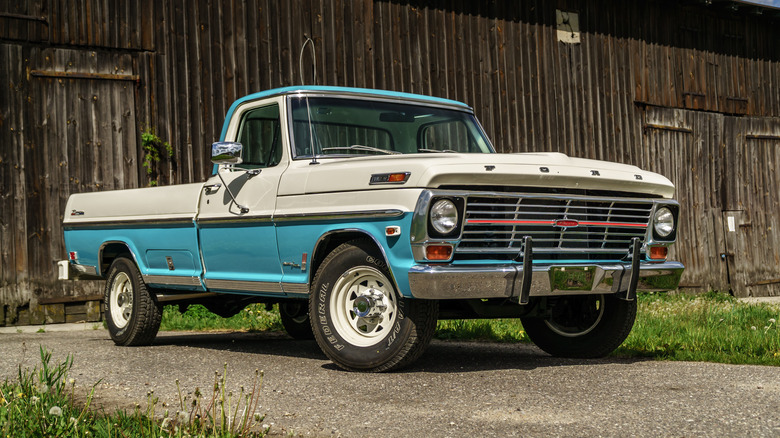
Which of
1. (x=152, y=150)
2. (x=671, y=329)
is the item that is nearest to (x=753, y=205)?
(x=671, y=329)

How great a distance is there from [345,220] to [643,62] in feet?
38.0

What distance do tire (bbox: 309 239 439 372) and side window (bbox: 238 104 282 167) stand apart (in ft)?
3.98

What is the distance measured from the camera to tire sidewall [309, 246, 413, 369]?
223 inches

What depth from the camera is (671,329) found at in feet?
26.6

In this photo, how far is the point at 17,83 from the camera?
34.9 ft

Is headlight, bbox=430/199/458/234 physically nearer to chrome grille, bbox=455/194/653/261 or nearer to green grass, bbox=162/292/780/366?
chrome grille, bbox=455/194/653/261

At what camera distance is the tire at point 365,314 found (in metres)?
5.65

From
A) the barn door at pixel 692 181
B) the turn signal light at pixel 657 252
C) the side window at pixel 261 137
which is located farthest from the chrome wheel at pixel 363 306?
the barn door at pixel 692 181

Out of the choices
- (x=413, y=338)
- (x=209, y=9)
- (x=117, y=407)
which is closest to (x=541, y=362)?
(x=413, y=338)

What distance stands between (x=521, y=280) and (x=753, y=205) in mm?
12531

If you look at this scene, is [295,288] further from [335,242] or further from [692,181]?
[692,181]

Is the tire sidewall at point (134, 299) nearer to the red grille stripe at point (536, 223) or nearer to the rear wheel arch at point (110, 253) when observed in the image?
the rear wheel arch at point (110, 253)

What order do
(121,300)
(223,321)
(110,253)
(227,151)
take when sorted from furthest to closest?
(223,321), (110,253), (121,300), (227,151)

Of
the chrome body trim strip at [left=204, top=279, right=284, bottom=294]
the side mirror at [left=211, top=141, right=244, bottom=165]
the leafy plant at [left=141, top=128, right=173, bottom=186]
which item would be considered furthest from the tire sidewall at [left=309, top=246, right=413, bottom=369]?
the leafy plant at [left=141, top=128, right=173, bottom=186]
